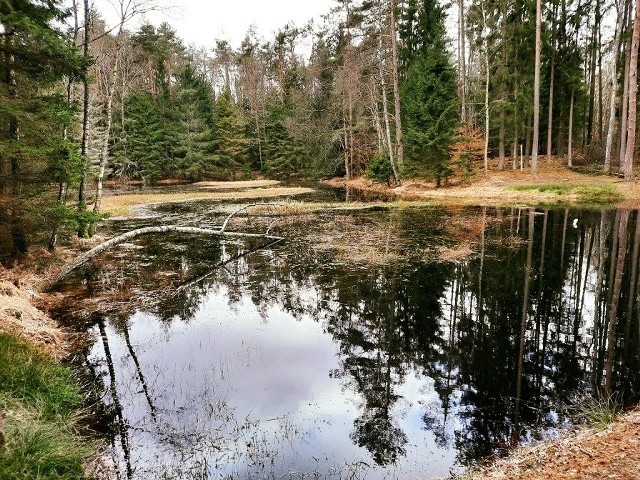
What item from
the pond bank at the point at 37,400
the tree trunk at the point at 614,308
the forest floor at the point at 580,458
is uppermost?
the pond bank at the point at 37,400

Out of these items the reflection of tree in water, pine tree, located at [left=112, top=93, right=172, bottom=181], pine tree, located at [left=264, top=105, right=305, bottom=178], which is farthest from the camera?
pine tree, located at [left=264, top=105, right=305, bottom=178]

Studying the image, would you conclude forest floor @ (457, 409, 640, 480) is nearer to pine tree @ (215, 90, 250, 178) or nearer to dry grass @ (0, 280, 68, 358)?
dry grass @ (0, 280, 68, 358)

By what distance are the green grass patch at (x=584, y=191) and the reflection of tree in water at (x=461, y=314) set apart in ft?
27.9

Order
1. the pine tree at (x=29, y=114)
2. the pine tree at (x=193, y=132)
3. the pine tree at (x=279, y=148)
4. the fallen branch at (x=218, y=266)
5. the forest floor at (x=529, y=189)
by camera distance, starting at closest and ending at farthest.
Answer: the pine tree at (x=29, y=114) → the fallen branch at (x=218, y=266) → the forest floor at (x=529, y=189) → the pine tree at (x=193, y=132) → the pine tree at (x=279, y=148)

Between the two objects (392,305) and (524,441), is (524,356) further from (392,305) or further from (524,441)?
(392,305)

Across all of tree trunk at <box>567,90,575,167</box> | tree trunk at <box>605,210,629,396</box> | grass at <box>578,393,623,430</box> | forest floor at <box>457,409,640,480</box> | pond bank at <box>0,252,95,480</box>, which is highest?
tree trunk at <box>567,90,575,167</box>

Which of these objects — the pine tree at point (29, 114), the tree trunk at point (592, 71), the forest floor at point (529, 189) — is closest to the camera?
the pine tree at point (29, 114)

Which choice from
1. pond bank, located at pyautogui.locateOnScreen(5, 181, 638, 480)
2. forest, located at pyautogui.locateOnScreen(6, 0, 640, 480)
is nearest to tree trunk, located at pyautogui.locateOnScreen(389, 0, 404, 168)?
forest, located at pyautogui.locateOnScreen(6, 0, 640, 480)

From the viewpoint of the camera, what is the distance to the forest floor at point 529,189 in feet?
76.5

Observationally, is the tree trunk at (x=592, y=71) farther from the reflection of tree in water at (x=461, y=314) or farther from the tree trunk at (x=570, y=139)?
the reflection of tree in water at (x=461, y=314)

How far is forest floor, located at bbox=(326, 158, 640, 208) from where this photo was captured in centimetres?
2332

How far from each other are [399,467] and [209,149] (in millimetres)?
52411

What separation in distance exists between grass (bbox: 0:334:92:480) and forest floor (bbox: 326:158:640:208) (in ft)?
77.0

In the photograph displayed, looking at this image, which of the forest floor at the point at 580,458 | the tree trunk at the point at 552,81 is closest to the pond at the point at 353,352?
the forest floor at the point at 580,458
